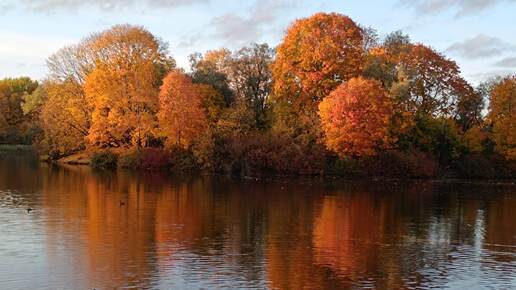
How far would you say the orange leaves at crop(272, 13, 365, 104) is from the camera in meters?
64.9

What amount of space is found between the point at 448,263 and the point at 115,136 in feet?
181

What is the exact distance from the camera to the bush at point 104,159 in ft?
236

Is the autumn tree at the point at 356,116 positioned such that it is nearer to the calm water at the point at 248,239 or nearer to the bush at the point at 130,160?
the calm water at the point at 248,239

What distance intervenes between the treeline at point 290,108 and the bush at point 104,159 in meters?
0.15

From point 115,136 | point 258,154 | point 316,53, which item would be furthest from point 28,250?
point 115,136

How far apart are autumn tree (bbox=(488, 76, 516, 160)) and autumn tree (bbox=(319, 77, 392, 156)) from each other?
15.0 m

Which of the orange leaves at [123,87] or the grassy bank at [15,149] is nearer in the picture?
the orange leaves at [123,87]

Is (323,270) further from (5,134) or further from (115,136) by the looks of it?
(5,134)

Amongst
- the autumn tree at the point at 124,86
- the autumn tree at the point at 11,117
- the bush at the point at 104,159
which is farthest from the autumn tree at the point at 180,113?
the autumn tree at the point at 11,117

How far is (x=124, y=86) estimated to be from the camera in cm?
7281

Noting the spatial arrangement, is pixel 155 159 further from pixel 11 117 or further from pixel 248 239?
pixel 11 117

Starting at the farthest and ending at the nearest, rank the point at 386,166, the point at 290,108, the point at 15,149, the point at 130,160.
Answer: the point at 15,149, the point at 130,160, the point at 290,108, the point at 386,166

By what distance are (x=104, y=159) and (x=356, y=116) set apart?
98.5ft

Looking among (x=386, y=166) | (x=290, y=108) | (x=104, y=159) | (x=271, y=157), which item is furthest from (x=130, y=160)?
(x=386, y=166)
